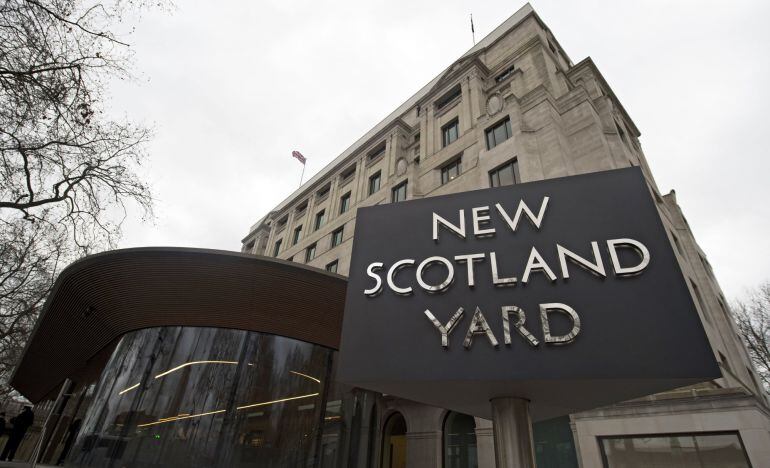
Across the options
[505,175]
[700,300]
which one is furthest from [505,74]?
[700,300]

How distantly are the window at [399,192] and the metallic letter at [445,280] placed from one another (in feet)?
67.5

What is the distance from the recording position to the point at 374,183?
3438 cm

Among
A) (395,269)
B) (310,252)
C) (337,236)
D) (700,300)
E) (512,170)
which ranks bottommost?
(395,269)

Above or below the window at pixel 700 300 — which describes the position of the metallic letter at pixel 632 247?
below

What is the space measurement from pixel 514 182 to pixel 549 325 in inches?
575

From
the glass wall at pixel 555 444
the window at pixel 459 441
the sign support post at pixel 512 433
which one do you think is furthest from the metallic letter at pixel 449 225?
the window at pixel 459 441

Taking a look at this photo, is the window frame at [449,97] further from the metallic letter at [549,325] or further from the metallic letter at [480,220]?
the metallic letter at [549,325]

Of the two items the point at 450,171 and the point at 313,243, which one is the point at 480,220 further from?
the point at 313,243

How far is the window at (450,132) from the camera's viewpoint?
91.6ft

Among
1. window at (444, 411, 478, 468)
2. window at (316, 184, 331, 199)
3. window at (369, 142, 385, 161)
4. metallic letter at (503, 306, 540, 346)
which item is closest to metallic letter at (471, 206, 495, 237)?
metallic letter at (503, 306, 540, 346)

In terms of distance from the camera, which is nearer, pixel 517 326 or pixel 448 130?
pixel 517 326

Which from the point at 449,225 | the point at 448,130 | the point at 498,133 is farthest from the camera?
the point at 448,130

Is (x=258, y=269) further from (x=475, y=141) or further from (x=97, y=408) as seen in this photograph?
(x=475, y=141)

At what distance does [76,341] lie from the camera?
17609 millimetres
